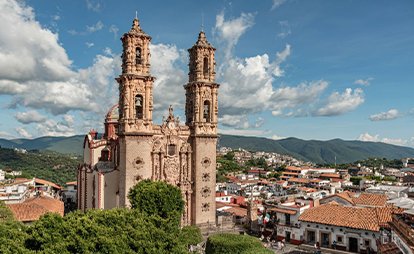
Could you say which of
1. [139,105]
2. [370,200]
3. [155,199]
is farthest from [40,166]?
[370,200]

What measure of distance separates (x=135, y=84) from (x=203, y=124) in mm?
8280

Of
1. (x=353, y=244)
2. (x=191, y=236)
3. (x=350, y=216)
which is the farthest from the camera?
(x=191, y=236)

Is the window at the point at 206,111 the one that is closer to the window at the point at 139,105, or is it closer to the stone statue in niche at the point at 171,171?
the stone statue in niche at the point at 171,171

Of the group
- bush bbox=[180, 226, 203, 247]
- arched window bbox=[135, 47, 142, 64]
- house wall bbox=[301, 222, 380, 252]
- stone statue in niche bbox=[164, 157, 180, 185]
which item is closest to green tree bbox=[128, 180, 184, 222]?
bush bbox=[180, 226, 203, 247]

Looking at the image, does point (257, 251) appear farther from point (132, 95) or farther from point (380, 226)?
point (132, 95)

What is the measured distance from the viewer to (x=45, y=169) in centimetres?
11744

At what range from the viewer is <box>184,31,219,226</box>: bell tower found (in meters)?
40.4

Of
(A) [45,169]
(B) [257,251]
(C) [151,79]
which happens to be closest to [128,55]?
(C) [151,79]

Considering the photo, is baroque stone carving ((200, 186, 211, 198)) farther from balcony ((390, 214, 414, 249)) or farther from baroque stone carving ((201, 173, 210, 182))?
balcony ((390, 214, 414, 249))

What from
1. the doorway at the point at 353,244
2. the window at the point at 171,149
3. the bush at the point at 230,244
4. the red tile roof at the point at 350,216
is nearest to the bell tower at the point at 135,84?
the window at the point at 171,149

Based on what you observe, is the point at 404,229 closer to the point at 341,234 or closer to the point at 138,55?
the point at 341,234

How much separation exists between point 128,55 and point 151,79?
126 inches

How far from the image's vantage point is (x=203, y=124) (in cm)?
4072

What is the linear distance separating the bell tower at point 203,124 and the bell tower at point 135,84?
5.10m
